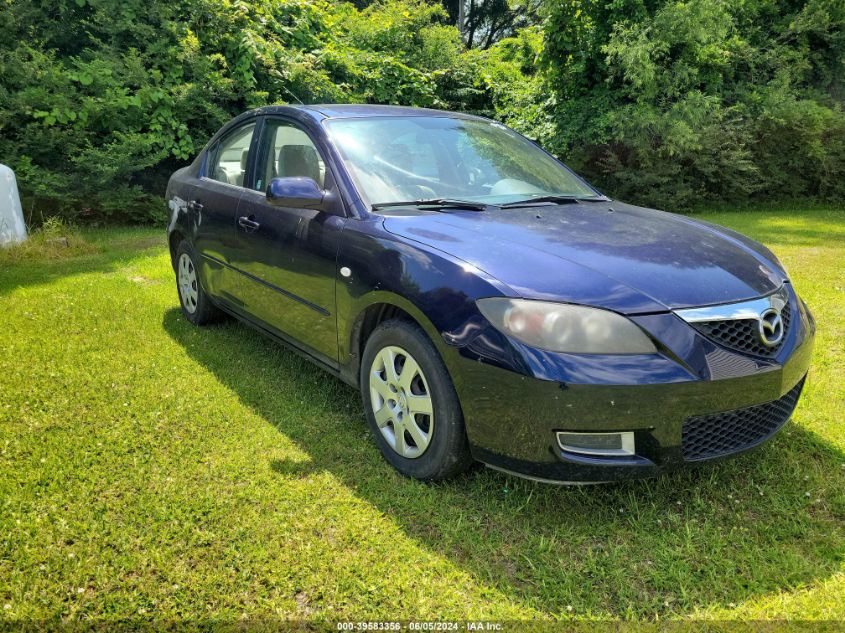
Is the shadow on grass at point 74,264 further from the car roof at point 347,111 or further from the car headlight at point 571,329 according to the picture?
the car headlight at point 571,329

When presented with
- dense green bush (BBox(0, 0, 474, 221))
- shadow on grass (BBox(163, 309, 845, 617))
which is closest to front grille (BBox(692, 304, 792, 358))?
shadow on grass (BBox(163, 309, 845, 617))

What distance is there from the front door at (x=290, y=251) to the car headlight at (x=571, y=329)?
44.1 inches

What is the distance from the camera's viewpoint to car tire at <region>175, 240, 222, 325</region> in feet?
15.7

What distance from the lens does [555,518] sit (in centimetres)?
261

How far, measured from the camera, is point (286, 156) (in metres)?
3.77

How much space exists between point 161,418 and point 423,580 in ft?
6.14

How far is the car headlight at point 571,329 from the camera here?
2281 mm

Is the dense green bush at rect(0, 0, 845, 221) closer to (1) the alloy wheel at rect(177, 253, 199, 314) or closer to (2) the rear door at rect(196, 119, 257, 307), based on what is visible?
(1) the alloy wheel at rect(177, 253, 199, 314)

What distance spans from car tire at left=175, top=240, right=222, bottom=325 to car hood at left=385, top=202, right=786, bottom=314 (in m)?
2.33

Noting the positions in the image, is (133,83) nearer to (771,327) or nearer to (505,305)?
(505,305)

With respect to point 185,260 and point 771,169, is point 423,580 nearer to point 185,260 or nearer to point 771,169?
point 185,260

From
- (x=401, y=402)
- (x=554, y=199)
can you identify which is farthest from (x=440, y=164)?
(x=401, y=402)

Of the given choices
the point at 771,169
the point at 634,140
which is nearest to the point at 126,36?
the point at 634,140

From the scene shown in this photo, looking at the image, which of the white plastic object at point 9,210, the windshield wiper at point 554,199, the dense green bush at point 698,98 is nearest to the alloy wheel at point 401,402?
the windshield wiper at point 554,199
